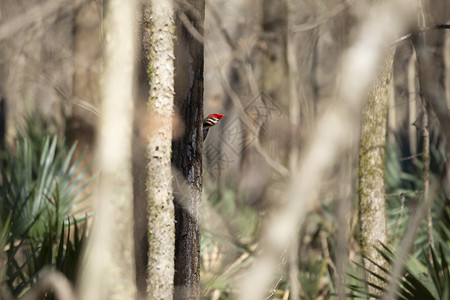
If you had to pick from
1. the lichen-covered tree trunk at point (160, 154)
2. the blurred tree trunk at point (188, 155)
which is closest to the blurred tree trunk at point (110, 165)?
the lichen-covered tree trunk at point (160, 154)

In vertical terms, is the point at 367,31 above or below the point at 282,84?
below

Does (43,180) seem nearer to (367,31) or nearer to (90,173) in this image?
(90,173)

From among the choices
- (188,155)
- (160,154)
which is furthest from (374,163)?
(160,154)

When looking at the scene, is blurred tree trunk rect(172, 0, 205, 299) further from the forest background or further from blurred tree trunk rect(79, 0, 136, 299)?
blurred tree trunk rect(79, 0, 136, 299)

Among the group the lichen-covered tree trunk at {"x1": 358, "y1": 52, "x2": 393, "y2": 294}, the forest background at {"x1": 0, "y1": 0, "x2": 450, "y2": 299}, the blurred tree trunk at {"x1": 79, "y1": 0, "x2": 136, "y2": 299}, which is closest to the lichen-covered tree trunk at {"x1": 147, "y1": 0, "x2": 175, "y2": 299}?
the forest background at {"x1": 0, "y1": 0, "x2": 450, "y2": 299}

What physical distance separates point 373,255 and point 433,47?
1448 millimetres

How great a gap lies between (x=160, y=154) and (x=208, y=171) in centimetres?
242

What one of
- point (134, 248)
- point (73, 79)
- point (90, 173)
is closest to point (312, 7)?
point (73, 79)

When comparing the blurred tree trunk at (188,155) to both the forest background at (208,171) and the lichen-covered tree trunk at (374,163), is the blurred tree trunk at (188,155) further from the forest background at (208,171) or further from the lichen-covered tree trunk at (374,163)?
the lichen-covered tree trunk at (374,163)

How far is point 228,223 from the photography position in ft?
18.0

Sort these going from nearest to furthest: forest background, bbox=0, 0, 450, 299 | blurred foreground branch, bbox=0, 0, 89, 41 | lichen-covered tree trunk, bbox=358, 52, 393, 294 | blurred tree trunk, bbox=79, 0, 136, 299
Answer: forest background, bbox=0, 0, 450, 299, blurred tree trunk, bbox=79, 0, 136, 299, blurred foreground branch, bbox=0, 0, 89, 41, lichen-covered tree trunk, bbox=358, 52, 393, 294

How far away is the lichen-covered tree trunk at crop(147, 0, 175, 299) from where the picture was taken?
8.75 feet

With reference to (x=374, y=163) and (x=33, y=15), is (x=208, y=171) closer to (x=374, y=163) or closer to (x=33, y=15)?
(x=374, y=163)

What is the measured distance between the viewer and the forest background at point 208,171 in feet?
2.68
